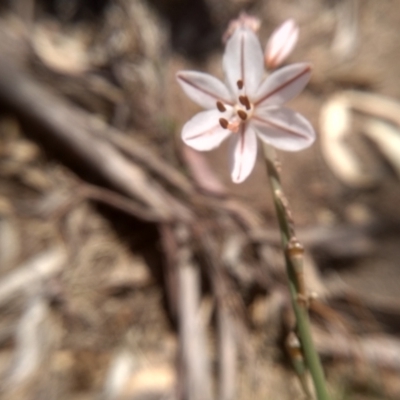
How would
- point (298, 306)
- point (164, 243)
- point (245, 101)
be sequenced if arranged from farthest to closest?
1. point (164, 243)
2. point (245, 101)
3. point (298, 306)

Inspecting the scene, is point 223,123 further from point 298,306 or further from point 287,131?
point 298,306

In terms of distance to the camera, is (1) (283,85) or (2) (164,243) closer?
(1) (283,85)

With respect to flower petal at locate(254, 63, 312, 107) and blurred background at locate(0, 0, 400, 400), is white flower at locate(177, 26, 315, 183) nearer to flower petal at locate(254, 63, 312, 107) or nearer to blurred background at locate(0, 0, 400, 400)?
flower petal at locate(254, 63, 312, 107)

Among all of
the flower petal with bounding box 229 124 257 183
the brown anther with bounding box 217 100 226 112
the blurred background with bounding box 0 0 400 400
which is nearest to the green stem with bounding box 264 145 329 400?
the flower petal with bounding box 229 124 257 183

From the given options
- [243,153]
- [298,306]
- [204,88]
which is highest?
[204,88]

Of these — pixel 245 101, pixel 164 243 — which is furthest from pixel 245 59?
pixel 164 243

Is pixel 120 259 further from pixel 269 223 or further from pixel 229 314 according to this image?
pixel 269 223

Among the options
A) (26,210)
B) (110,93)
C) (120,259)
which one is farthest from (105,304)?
(110,93)
